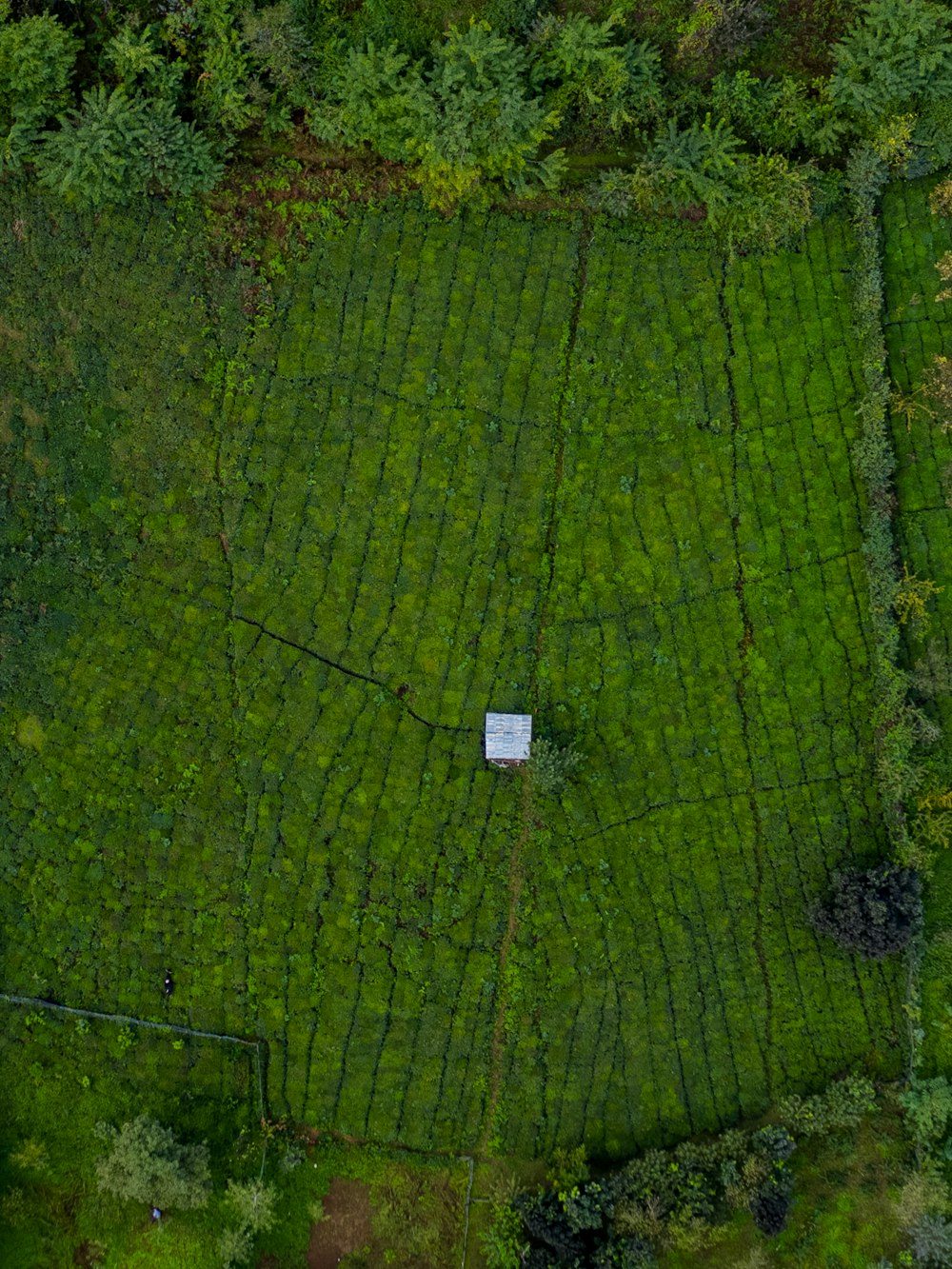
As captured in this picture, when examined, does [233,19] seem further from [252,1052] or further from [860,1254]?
[860,1254]

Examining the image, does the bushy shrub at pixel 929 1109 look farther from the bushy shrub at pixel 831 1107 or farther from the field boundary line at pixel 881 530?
the bushy shrub at pixel 831 1107

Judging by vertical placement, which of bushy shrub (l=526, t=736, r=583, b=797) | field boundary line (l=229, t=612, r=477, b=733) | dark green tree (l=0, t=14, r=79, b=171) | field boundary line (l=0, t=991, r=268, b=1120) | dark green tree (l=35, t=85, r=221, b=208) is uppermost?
dark green tree (l=0, t=14, r=79, b=171)

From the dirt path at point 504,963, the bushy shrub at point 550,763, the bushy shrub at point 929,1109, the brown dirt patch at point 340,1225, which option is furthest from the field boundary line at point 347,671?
the bushy shrub at point 929,1109

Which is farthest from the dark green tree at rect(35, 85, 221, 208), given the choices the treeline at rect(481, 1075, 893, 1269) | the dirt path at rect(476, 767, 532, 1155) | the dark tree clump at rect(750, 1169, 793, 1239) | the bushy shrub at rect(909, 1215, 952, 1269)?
the bushy shrub at rect(909, 1215, 952, 1269)

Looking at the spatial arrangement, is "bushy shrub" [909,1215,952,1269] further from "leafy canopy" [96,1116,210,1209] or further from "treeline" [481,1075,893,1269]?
"leafy canopy" [96,1116,210,1209]

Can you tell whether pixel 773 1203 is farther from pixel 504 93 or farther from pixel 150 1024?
pixel 504 93

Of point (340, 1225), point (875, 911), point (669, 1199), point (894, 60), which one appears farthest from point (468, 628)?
point (894, 60)

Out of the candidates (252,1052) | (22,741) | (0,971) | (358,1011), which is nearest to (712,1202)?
(358,1011)
